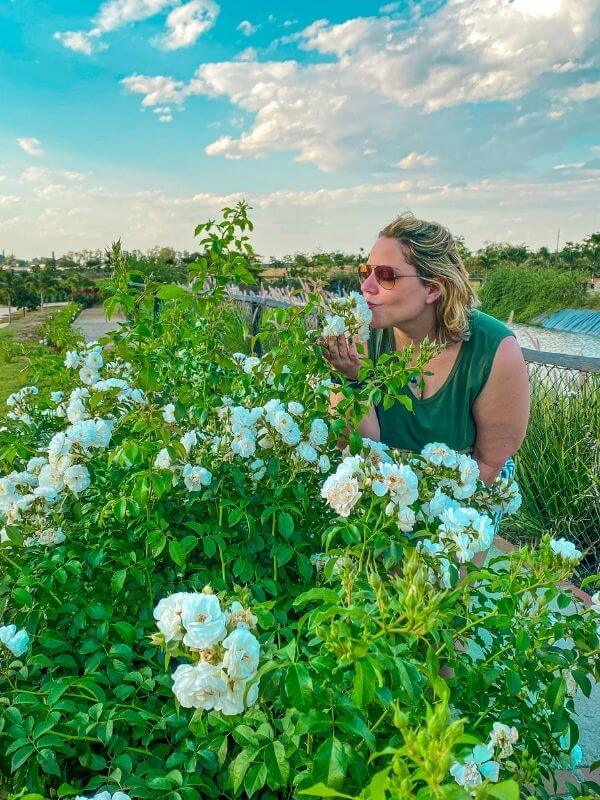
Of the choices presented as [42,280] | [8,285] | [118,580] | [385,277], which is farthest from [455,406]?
[42,280]

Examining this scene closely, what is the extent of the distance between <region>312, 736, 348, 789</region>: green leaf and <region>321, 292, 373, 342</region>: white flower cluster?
46.1 inches

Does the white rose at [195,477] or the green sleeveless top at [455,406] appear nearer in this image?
the white rose at [195,477]

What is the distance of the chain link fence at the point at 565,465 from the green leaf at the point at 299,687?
280cm

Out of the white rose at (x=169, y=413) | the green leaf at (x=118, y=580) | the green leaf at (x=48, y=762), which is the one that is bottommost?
the green leaf at (x=48, y=762)

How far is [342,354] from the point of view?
6.55 feet

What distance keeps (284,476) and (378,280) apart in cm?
89

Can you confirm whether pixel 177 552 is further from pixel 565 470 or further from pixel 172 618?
pixel 565 470

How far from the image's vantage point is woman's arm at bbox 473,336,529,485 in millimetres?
2373

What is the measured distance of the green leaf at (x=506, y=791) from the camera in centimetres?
68

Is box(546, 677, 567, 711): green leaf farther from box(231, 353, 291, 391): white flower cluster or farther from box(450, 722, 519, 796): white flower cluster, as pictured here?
box(231, 353, 291, 391): white flower cluster

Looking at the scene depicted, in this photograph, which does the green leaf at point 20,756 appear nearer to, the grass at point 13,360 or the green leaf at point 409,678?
the green leaf at point 409,678

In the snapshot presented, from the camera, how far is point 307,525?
182 centimetres

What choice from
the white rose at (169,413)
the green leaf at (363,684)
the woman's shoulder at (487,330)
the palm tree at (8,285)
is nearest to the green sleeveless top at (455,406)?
the woman's shoulder at (487,330)

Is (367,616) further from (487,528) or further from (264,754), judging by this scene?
(487,528)
